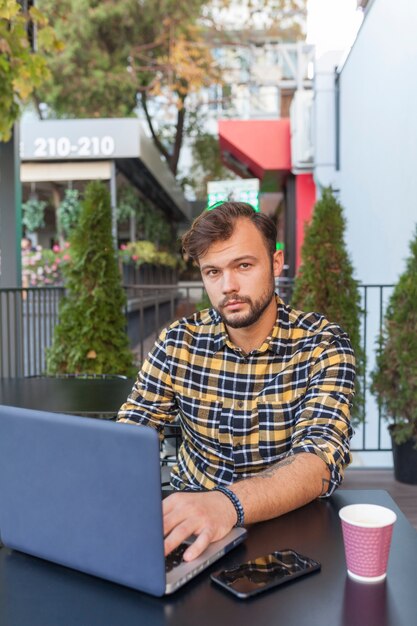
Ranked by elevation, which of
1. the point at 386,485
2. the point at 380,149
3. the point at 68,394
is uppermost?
the point at 380,149

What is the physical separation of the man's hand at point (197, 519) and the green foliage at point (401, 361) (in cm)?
346

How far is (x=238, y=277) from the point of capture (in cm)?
171

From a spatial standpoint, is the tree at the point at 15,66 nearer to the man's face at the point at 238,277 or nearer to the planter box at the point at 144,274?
the man's face at the point at 238,277

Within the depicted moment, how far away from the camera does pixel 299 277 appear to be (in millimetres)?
5371

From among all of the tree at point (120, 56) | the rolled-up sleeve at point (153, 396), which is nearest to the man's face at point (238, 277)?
the rolled-up sleeve at point (153, 396)

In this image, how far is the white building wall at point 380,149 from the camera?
5.12 meters

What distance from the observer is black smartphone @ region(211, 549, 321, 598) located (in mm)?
1077

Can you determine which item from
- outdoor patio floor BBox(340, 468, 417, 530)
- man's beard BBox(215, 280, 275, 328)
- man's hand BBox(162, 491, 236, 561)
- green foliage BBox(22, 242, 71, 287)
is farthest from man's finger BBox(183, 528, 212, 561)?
green foliage BBox(22, 242, 71, 287)

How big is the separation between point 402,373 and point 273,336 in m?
3.00

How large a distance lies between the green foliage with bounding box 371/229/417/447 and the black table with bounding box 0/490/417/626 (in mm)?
3420

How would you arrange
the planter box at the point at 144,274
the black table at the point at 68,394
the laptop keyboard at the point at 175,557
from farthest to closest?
the planter box at the point at 144,274
the black table at the point at 68,394
the laptop keyboard at the point at 175,557

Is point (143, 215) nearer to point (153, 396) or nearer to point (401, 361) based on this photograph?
point (401, 361)

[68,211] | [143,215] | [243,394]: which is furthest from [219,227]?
[143,215]

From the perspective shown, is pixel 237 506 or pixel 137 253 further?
pixel 137 253
